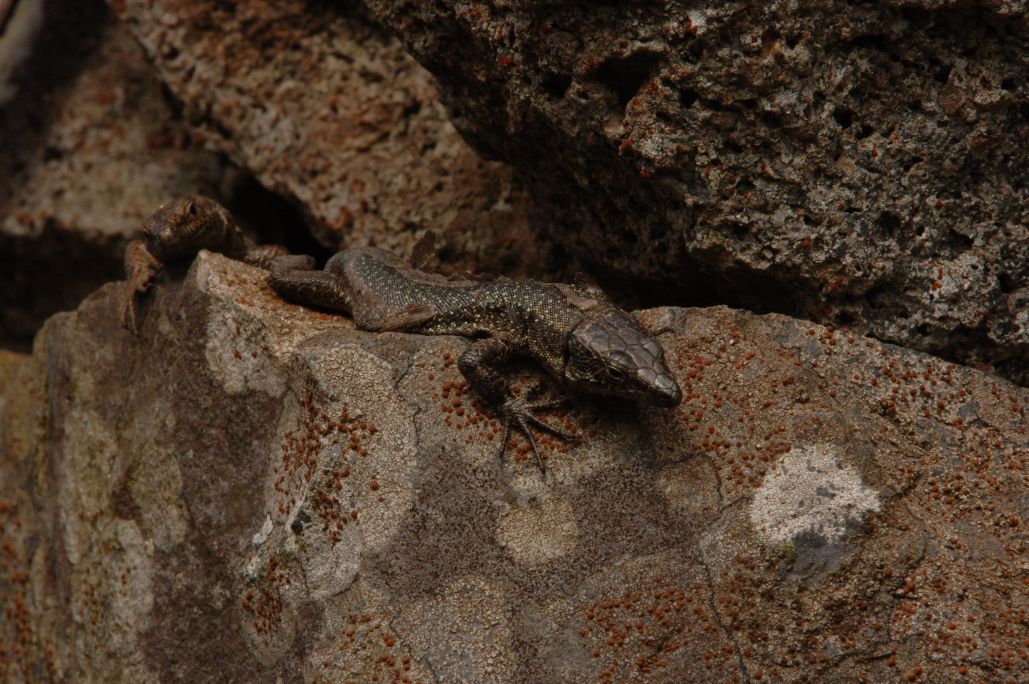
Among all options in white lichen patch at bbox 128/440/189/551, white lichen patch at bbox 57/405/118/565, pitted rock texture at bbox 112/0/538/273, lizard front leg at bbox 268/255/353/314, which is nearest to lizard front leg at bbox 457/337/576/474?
lizard front leg at bbox 268/255/353/314

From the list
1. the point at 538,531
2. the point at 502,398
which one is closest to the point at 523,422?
the point at 502,398

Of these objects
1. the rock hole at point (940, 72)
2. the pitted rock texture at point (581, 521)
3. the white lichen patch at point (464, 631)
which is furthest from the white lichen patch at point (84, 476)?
the rock hole at point (940, 72)

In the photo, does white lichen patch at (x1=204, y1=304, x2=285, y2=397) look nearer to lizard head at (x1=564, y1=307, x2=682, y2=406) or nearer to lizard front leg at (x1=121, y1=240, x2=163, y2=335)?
lizard front leg at (x1=121, y1=240, x2=163, y2=335)

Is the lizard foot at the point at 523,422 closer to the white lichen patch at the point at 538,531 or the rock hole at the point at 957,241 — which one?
the white lichen patch at the point at 538,531

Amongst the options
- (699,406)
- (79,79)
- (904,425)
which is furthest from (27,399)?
(904,425)

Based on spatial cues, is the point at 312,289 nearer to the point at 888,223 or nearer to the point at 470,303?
the point at 470,303

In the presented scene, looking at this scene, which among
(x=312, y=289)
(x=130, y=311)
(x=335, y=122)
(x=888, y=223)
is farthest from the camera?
(x=335, y=122)

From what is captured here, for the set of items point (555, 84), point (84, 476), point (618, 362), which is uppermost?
point (555, 84)
